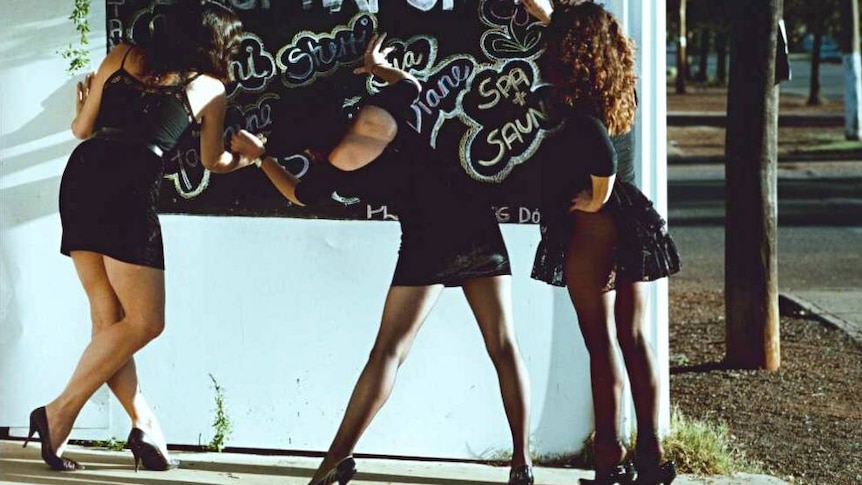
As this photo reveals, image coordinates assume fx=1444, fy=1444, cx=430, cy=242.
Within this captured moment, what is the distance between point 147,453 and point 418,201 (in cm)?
160

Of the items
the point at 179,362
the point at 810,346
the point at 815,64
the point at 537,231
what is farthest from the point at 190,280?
the point at 815,64

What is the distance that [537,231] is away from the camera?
6141 millimetres

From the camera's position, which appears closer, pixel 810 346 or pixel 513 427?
pixel 513 427

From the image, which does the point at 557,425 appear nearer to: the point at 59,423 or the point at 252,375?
the point at 252,375

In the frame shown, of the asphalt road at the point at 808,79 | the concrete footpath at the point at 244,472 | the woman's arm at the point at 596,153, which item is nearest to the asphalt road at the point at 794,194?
the concrete footpath at the point at 244,472

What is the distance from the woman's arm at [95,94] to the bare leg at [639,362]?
2.11 metres

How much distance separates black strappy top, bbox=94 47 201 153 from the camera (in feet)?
18.1

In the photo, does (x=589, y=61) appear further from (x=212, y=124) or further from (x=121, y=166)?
(x=121, y=166)

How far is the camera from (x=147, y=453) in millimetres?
5891

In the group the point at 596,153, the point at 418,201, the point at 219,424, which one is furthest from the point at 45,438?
the point at 596,153

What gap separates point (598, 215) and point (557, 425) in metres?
1.18

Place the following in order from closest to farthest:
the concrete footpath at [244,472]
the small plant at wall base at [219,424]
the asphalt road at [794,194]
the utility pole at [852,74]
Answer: the concrete footpath at [244,472]
the small plant at wall base at [219,424]
the asphalt road at [794,194]
the utility pole at [852,74]

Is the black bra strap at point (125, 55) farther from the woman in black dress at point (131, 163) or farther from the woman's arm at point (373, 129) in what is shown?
the woman's arm at point (373, 129)

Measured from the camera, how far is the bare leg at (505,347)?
548cm
